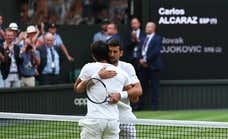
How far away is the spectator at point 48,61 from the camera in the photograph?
16047mm

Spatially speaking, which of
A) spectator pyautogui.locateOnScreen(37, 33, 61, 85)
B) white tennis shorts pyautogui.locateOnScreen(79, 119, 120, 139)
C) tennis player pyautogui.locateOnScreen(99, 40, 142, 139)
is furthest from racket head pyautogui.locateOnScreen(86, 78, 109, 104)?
spectator pyautogui.locateOnScreen(37, 33, 61, 85)

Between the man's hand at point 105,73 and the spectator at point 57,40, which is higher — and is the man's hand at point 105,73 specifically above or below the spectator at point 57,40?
above

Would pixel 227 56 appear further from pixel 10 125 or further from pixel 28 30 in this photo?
pixel 10 125

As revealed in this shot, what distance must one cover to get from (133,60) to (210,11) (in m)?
2.30

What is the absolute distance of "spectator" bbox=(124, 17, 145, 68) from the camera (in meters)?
17.3

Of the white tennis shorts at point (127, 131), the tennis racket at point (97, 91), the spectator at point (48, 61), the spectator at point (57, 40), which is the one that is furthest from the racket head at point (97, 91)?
the spectator at point (57, 40)

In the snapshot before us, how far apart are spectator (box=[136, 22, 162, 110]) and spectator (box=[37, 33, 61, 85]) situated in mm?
2028

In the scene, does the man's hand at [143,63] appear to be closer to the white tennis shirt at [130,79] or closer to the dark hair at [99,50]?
the white tennis shirt at [130,79]

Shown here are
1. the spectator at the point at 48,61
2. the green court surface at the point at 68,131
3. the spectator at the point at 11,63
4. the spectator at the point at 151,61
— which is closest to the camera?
the green court surface at the point at 68,131

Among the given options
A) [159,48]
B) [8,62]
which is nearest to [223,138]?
[8,62]

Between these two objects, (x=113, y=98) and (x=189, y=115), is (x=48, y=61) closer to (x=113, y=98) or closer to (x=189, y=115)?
(x=189, y=115)

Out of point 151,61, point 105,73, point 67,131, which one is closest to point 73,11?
point 151,61

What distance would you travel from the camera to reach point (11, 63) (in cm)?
1494

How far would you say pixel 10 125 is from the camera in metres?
10.9
